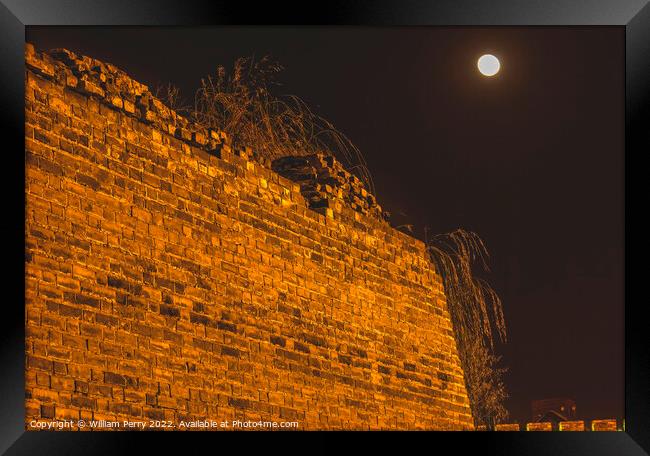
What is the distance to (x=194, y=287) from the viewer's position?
5199 millimetres

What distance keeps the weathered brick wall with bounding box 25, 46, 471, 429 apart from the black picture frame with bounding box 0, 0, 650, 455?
10cm

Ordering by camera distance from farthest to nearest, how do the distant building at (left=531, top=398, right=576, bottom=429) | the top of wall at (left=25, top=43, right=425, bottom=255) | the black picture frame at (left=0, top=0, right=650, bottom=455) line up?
the distant building at (left=531, top=398, right=576, bottom=429) → the top of wall at (left=25, top=43, right=425, bottom=255) → the black picture frame at (left=0, top=0, right=650, bottom=455)

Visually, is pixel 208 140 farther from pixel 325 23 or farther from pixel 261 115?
pixel 325 23

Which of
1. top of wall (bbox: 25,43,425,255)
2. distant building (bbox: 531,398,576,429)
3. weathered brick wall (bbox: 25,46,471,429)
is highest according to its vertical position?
top of wall (bbox: 25,43,425,255)

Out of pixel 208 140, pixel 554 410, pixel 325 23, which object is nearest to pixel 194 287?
pixel 208 140

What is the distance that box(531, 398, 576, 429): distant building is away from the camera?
16.4ft

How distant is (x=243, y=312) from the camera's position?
5.34m

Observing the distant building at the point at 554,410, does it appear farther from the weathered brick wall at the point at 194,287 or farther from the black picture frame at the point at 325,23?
the weathered brick wall at the point at 194,287

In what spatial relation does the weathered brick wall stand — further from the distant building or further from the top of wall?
the distant building

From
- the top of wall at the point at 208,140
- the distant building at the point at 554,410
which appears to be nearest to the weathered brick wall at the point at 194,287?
the top of wall at the point at 208,140

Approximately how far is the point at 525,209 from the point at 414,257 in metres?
0.80

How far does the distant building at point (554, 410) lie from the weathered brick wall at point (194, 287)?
474mm

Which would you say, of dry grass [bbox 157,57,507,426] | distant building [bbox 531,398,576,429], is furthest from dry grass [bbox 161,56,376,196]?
distant building [bbox 531,398,576,429]

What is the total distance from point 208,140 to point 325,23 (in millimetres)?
1004
